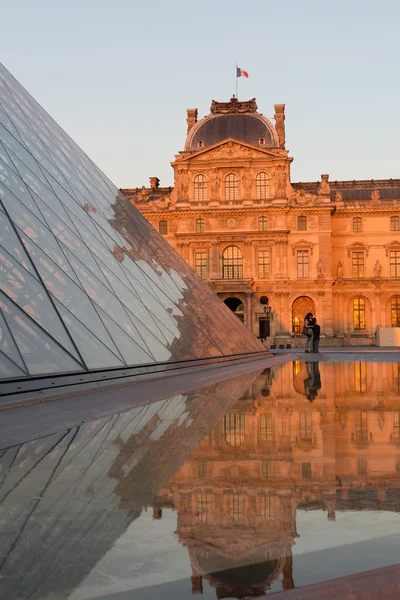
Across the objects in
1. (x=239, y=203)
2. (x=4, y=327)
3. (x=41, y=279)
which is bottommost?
(x=4, y=327)

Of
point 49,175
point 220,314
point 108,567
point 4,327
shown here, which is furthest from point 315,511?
point 220,314

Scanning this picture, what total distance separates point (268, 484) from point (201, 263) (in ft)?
173

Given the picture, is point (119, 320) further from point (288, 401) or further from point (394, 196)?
point (394, 196)

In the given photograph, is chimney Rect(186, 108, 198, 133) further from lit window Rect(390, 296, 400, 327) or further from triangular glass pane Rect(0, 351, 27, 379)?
triangular glass pane Rect(0, 351, 27, 379)

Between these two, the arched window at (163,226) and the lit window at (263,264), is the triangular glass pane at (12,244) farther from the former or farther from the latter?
the arched window at (163,226)

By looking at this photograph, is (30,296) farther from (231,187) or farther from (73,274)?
(231,187)

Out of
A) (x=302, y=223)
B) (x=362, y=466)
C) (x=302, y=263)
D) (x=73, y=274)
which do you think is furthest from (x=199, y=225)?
(x=362, y=466)

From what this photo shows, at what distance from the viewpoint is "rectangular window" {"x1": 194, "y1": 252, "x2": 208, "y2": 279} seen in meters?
56.0

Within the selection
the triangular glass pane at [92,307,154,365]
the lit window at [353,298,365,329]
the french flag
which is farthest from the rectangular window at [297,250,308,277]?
the triangular glass pane at [92,307,154,365]

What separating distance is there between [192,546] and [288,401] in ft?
19.6

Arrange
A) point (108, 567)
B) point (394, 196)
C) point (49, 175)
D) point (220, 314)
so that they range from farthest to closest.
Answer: point (394, 196) → point (220, 314) → point (49, 175) → point (108, 567)

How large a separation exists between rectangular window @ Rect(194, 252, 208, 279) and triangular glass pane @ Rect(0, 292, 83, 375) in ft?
161

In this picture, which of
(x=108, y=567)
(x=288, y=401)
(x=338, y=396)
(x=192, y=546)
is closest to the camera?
(x=108, y=567)

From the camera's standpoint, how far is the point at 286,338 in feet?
176
